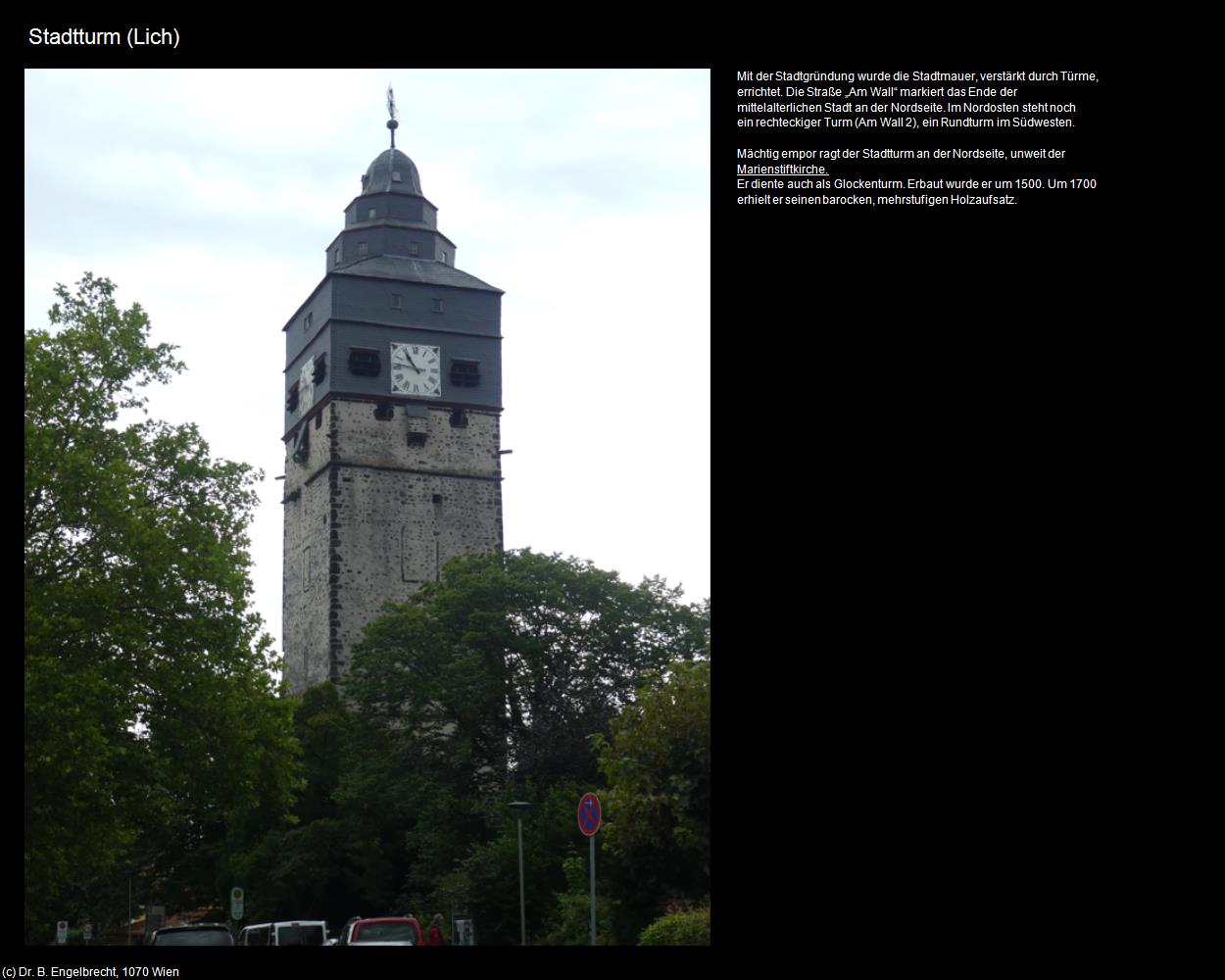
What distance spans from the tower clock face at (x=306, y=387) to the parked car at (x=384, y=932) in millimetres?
53109

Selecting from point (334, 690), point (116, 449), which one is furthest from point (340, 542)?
point (116, 449)

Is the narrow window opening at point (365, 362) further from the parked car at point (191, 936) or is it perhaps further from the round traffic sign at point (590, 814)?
the round traffic sign at point (590, 814)

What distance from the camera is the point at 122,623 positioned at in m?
24.2

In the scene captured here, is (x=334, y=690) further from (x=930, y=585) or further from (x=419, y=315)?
(x=930, y=585)

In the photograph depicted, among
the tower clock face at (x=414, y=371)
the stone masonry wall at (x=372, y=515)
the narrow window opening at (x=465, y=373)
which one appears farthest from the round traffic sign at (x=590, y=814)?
the narrow window opening at (x=465, y=373)

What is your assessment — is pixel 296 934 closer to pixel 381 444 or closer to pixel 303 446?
pixel 381 444

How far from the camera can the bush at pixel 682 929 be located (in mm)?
19344

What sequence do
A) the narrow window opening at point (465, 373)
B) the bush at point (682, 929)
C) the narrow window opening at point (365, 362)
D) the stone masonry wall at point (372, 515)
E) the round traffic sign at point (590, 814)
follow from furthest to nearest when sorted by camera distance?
the narrow window opening at point (465, 373), the narrow window opening at point (365, 362), the stone masonry wall at point (372, 515), the bush at point (682, 929), the round traffic sign at point (590, 814)

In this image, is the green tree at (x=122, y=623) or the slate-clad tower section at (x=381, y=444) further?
the slate-clad tower section at (x=381, y=444)

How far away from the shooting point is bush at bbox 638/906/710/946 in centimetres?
1934

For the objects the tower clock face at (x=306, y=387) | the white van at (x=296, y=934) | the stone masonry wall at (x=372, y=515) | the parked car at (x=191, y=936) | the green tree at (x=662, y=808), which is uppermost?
the tower clock face at (x=306, y=387)

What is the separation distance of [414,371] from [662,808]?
4989 cm

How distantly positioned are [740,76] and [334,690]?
158 feet

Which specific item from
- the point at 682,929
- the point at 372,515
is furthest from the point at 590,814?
the point at 372,515
